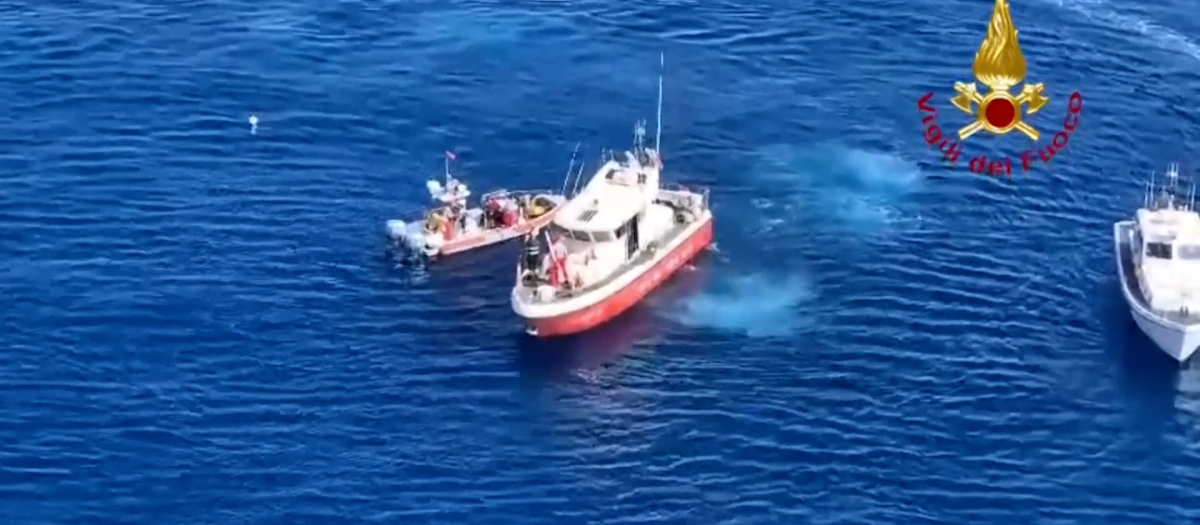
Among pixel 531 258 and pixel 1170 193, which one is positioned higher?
pixel 1170 193

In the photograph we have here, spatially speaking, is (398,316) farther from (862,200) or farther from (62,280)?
(862,200)

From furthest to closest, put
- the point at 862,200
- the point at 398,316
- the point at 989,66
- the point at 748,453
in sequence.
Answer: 1. the point at 862,200
2. the point at 398,316
3. the point at 748,453
4. the point at 989,66

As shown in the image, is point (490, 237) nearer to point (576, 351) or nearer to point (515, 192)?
point (515, 192)

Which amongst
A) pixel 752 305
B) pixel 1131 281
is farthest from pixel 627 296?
pixel 1131 281

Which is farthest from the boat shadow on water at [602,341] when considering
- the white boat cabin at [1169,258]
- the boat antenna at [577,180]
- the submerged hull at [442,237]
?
the white boat cabin at [1169,258]

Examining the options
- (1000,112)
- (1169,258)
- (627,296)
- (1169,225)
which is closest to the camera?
(1000,112)

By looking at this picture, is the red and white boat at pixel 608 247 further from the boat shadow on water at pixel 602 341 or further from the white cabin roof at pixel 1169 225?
the white cabin roof at pixel 1169 225

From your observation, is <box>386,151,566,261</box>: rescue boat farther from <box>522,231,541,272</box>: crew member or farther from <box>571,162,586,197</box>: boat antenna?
<box>522,231,541,272</box>: crew member

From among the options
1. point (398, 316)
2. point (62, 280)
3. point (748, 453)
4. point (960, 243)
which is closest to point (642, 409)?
point (748, 453)
